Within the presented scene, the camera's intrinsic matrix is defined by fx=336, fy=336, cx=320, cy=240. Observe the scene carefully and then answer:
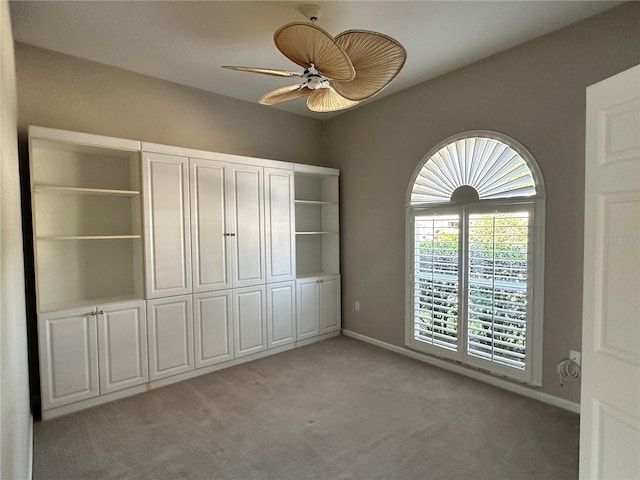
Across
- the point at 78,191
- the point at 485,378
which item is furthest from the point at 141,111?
the point at 485,378

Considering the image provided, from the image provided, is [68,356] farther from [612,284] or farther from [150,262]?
[612,284]

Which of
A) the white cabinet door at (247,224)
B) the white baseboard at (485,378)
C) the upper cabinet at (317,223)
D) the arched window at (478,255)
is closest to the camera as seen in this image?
the white baseboard at (485,378)

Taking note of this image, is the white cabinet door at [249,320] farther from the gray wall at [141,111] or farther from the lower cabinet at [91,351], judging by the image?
the gray wall at [141,111]

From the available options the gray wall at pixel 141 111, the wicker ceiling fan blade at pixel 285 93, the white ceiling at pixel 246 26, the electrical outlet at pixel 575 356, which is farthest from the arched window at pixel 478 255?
the gray wall at pixel 141 111

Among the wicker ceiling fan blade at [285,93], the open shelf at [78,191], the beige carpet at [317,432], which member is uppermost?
the wicker ceiling fan blade at [285,93]

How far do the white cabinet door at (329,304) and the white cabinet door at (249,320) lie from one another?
87 cm

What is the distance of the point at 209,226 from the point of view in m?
3.37

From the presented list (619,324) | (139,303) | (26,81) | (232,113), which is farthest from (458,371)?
(26,81)

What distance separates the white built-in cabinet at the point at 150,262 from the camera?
8.93ft

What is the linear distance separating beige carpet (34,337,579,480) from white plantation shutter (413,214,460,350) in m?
0.44

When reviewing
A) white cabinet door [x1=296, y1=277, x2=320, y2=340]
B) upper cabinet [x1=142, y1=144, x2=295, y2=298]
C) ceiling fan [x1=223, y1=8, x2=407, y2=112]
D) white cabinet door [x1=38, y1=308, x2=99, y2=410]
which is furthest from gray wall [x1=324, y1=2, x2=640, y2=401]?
white cabinet door [x1=38, y1=308, x2=99, y2=410]

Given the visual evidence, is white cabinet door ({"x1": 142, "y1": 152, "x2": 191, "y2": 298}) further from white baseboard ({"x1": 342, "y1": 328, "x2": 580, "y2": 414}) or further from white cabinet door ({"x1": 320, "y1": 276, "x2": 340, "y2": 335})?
white baseboard ({"x1": 342, "y1": 328, "x2": 580, "y2": 414})

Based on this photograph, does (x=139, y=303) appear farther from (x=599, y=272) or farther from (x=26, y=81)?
(x=599, y=272)

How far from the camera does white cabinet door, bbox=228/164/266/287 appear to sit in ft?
11.6
